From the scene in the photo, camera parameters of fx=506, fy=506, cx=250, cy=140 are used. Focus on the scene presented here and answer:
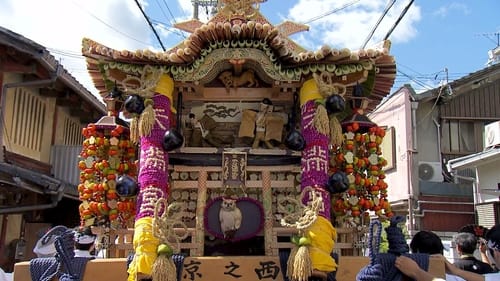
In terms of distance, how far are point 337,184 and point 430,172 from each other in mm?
11149

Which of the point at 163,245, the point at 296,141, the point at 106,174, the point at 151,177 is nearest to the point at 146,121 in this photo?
the point at 151,177

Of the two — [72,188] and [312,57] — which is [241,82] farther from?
[72,188]

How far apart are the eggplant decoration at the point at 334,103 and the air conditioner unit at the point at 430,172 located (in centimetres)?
1087

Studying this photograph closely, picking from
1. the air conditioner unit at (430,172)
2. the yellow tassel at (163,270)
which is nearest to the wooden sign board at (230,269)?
the yellow tassel at (163,270)

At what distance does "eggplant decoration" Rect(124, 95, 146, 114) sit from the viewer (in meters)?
5.56

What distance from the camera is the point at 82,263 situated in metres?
4.62

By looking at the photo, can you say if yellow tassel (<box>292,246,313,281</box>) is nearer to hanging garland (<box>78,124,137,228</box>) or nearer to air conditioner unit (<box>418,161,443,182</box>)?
hanging garland (<box>78,124,137,228</box>)

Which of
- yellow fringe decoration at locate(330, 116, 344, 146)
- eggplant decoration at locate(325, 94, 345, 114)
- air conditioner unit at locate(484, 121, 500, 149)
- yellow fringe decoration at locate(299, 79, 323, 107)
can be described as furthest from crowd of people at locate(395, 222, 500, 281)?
air conditioner unit at locate(484, 121, 500, 149)

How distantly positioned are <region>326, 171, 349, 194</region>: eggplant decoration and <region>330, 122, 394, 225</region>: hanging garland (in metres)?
0.38

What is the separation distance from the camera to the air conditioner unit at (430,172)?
1557cm

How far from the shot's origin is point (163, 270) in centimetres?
468

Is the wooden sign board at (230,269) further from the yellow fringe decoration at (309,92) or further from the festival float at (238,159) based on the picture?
the yellow fringe decoration at (309,92)

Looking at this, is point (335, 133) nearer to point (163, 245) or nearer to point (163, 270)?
point (163, 245)

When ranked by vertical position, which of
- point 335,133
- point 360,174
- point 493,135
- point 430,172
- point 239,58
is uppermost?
point 493,135
